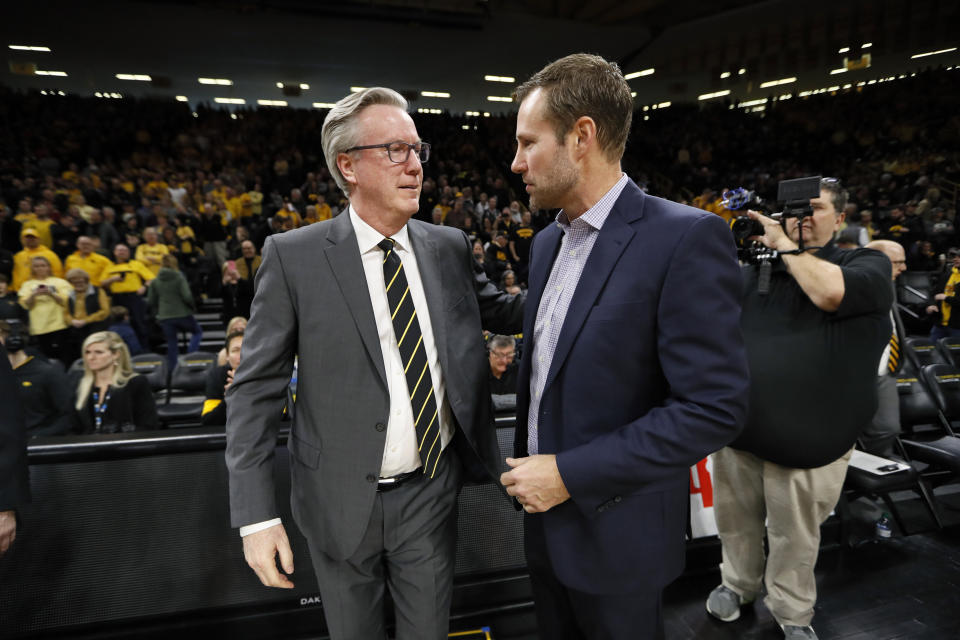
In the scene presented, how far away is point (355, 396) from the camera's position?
1.28m

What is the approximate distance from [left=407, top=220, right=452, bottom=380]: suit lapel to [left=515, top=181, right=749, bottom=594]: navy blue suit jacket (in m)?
0.32

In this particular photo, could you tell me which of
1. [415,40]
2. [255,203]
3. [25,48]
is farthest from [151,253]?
[25,48]

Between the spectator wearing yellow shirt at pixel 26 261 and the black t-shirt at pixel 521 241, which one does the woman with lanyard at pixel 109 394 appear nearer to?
the spectator wearing yellow shirt at pixel 26 261

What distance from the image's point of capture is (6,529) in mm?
1528

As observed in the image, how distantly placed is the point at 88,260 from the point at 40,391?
338 centimetres

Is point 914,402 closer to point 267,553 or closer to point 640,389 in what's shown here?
point 640,389

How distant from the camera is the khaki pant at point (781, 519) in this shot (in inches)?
81.2

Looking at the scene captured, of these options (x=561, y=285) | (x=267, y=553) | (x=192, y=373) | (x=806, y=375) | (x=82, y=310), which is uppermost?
(x=561, y=285)

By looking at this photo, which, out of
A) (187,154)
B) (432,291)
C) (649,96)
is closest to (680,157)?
(649,96)

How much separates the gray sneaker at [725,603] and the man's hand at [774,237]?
1559mm

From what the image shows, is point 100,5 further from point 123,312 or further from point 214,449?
point 214,449

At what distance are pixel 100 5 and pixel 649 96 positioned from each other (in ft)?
53.1

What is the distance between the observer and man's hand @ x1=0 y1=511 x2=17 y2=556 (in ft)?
4.97

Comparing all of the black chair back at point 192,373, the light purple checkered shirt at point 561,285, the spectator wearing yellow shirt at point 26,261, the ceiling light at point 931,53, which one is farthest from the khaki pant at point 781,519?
the ceiling light at point 931,53
